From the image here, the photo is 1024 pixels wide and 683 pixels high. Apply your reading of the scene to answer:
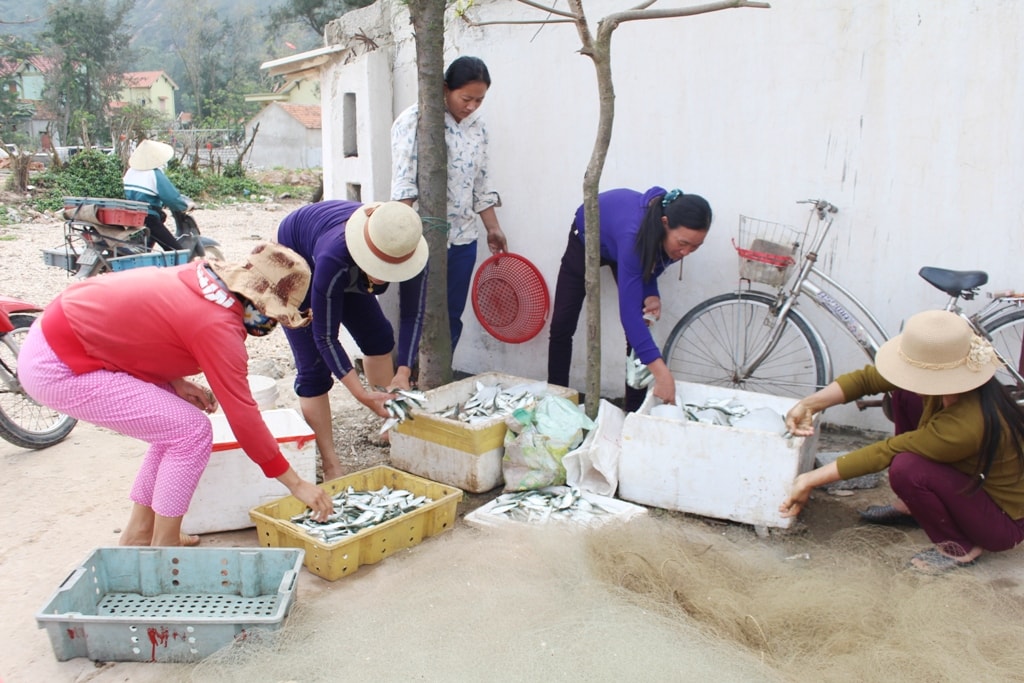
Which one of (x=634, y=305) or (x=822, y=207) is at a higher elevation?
(x=822, y=207)

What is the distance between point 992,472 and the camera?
3205mm

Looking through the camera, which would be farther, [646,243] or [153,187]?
[153,187]

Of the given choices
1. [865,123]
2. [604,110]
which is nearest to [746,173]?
[865,123]

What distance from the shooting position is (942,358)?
300 cm

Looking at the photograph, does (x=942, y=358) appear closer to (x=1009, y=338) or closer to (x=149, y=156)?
(x=1009, y=338)

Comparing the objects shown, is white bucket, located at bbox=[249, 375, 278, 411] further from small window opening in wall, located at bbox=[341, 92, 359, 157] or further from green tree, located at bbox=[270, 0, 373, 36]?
green tree, located at bbox=[270, 0, 373, 36]

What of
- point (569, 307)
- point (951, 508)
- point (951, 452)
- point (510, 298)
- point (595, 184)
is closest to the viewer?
point (951, 452)

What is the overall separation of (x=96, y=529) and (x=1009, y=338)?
457 centimetres

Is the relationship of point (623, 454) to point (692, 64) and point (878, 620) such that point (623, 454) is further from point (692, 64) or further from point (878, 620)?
point (692, 64)

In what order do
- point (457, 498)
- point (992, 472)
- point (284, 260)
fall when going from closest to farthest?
point (284, 260)
point (992, 472)
point (457, 498)

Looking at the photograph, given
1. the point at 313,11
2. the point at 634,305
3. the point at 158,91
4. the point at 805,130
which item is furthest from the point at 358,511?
the point at 158,91

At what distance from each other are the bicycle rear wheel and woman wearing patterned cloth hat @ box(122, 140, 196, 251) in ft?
22.7

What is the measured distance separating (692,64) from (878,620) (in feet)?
10.9

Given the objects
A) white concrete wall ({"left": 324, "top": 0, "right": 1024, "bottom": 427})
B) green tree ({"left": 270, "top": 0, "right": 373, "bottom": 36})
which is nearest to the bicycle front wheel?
white concrete wall ({"left": 324, "top": 0, "right": 1024, "bottom": 427})
